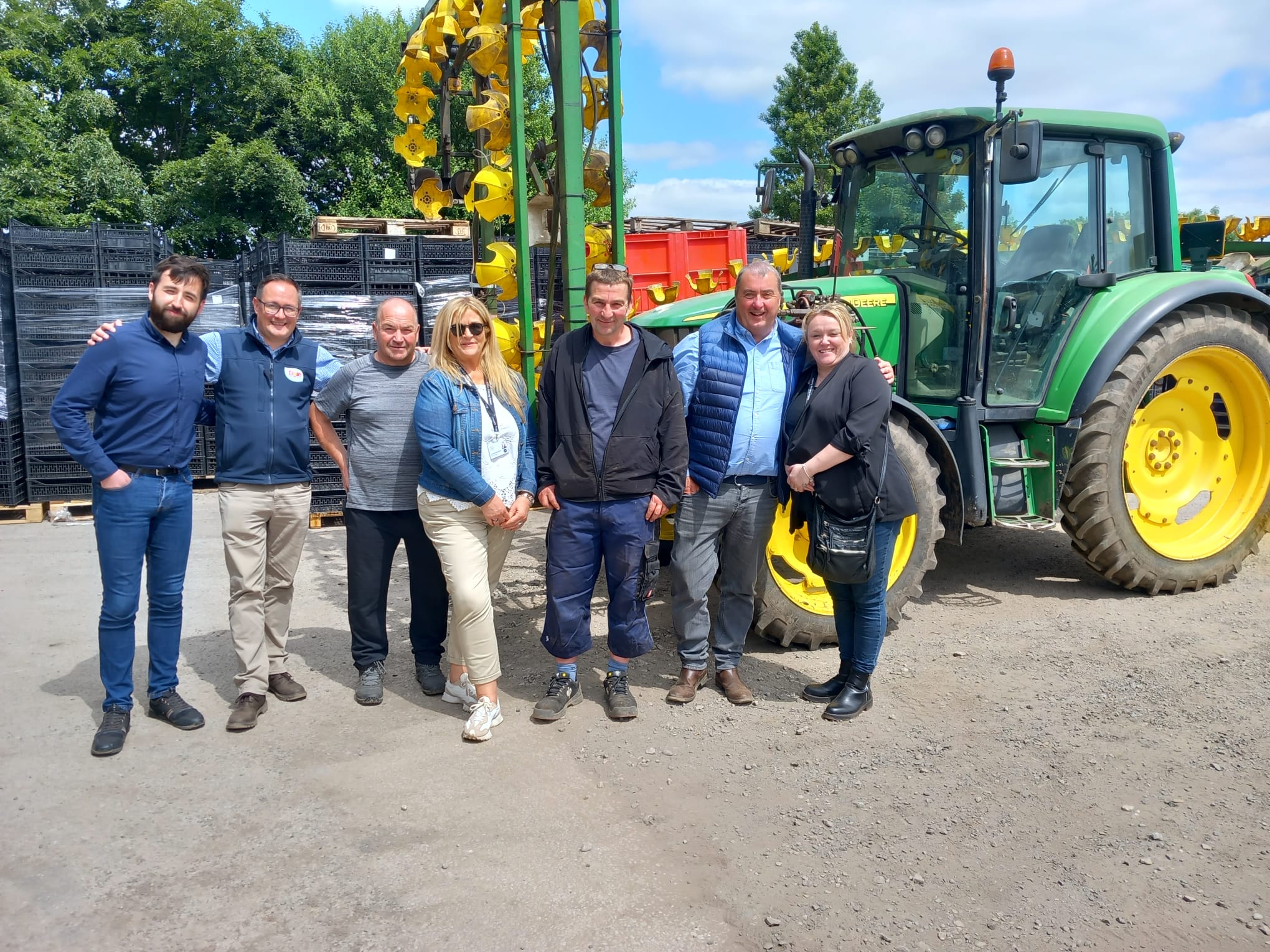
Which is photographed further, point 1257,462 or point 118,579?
point 1257,462

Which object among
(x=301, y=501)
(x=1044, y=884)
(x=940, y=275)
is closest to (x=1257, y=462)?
(x=940, y=275)

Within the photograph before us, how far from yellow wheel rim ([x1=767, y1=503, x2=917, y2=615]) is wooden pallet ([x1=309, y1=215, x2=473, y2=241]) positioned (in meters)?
5.38

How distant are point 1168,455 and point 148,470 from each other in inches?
215

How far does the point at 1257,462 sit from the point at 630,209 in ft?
67.2

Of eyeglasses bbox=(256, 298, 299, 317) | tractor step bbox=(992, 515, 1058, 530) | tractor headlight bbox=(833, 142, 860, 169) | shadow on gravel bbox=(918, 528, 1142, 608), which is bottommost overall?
shadow on gravel bbox=(918, 528, 1142, 608)

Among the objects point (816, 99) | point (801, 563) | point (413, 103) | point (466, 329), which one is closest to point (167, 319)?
point (466, 329)

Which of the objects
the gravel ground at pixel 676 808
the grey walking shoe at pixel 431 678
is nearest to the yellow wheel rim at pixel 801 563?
the gravel ground at pixel 676 808

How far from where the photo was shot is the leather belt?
12.0 feet

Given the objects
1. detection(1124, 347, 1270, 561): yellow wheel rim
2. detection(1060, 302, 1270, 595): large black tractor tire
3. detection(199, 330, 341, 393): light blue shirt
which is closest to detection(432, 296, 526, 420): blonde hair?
detection(199, 330, 341, 393): light blue shirt

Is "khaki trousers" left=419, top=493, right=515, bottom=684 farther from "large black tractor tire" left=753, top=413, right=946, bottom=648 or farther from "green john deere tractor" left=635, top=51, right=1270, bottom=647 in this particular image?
"green john deere tractor" left=635, top=51, right=1270, bottom=647

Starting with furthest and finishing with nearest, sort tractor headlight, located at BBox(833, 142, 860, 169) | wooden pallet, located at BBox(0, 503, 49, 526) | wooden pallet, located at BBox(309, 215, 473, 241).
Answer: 1. wooden pallet, located at BBox(309, 215, 473, 241)
2. wooden pallet, located at BBox(0, 503, 49, 526)
3. tractor headlight, located at BBox(833, 142, 860, 169)

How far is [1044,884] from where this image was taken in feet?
8.93

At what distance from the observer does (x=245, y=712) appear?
3889mm

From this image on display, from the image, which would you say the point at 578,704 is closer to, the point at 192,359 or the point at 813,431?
the point at 813,431
